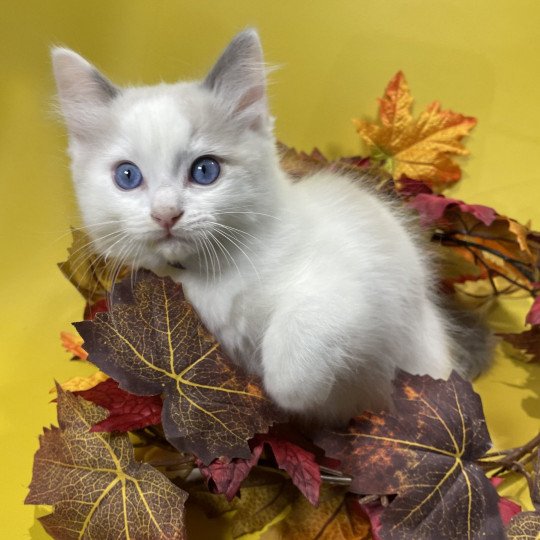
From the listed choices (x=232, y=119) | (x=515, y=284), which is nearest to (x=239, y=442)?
(x=232, y=119)

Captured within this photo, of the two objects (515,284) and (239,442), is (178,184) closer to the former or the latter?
(239,442)

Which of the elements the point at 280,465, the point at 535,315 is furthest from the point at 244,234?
the point at 535,315

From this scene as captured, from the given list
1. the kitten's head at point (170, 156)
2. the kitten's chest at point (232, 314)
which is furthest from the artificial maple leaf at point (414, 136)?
the kitten's chest at point (232, 314)

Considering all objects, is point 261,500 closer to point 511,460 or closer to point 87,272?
point 511,460

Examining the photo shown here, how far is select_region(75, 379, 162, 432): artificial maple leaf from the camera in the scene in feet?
2.72

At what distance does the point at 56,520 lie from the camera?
0.79 meters

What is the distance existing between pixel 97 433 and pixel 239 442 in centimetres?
20

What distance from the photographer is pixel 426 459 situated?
0.76 meters

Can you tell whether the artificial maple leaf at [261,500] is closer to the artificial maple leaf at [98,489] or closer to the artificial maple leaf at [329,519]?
the artificial maple leaf at [329,519]

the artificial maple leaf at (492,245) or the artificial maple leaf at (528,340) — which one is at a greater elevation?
the artificial maple leaf at (492,245)

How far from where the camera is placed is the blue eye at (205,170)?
2.68 feet

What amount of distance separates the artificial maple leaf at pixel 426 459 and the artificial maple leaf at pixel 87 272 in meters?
0.55

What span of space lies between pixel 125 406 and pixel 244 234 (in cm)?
29

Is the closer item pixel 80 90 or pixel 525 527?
pixel 525 527
